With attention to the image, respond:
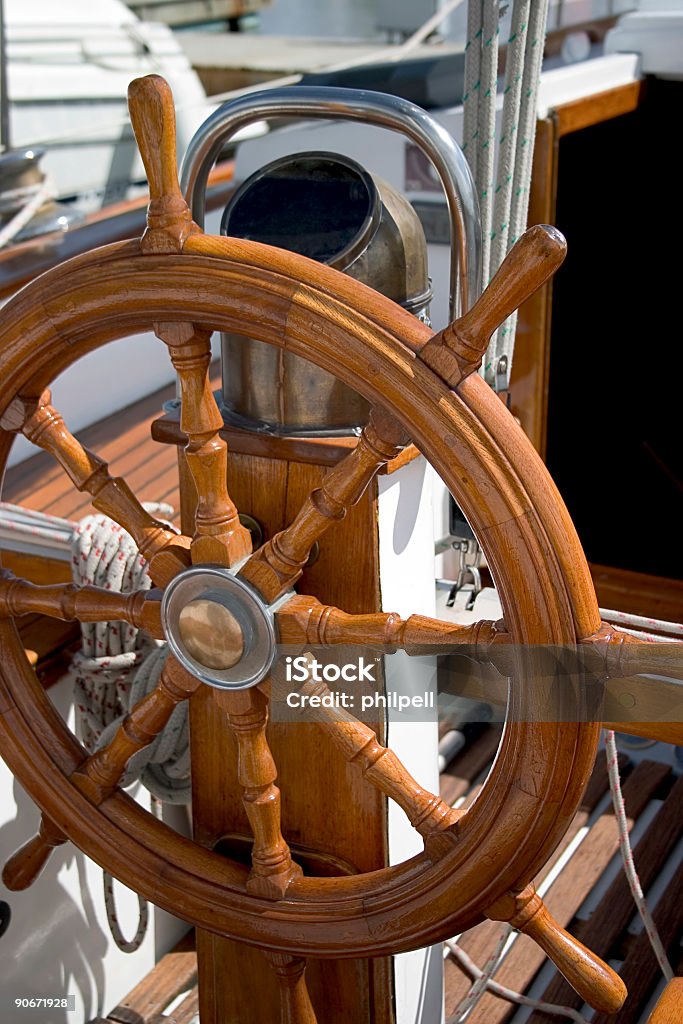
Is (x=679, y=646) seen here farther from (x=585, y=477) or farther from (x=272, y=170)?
(x=585, y=477)

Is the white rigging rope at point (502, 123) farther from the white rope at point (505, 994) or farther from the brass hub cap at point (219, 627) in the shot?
the white rope at point (505, 994)

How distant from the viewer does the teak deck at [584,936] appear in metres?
1.63

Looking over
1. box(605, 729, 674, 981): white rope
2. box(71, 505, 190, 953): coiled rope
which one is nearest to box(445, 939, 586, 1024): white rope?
box(605, 729, 674, 981): white rope

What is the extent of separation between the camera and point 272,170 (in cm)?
115

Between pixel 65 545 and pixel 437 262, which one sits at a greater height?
pixel 437 262

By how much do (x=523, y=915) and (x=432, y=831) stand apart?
4.1 inches

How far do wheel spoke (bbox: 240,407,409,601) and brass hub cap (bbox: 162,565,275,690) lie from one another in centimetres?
2

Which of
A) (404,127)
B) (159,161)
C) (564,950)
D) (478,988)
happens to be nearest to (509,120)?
(404,127)

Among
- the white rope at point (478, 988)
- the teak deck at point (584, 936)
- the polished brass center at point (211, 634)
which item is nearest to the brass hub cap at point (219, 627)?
the polished brass center at point (211, 634)

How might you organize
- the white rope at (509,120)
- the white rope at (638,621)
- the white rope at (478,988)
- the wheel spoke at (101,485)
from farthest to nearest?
the white rope at (478,988), the white rope at (509,120), the white rope at (638,621), the wheel spoke at (101,485)

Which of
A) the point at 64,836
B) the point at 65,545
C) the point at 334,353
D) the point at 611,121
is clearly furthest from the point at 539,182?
the point at 64,836

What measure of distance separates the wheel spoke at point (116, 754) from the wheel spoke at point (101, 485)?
0.34 feet

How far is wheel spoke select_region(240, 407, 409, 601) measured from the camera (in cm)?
91

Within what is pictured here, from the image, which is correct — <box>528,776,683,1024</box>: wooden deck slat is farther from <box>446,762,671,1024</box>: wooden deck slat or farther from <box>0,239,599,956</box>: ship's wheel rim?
<box>0,239,599,956</box>: ship's wheel rim
